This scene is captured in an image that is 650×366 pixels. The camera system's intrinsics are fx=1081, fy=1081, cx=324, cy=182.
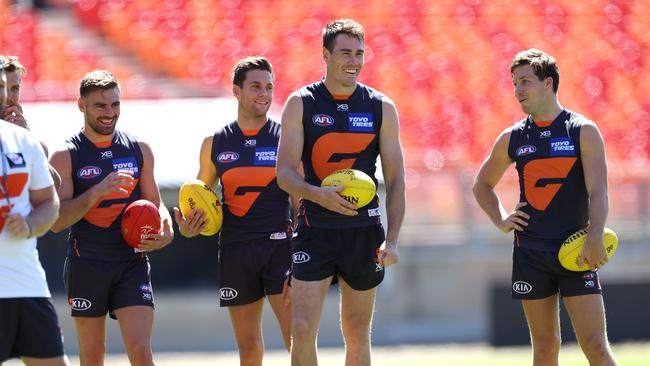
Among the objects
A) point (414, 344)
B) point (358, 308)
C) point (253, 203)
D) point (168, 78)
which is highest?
point (168, 78)

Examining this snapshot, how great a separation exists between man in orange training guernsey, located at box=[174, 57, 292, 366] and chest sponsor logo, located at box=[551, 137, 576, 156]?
74.3 inches

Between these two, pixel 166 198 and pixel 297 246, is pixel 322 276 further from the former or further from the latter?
pixel 166 198

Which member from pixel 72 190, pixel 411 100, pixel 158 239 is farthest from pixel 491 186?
pixel 411 100

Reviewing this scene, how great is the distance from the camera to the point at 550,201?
266 inches

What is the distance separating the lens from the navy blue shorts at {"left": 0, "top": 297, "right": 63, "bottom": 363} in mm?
5070

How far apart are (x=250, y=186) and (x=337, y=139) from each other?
1015 millimetres

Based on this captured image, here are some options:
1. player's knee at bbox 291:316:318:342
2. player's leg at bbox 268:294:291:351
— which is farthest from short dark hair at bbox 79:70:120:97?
player's knee at bbox 291:316:318:342

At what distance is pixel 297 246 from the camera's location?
6660mm

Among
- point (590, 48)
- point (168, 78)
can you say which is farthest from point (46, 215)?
point (590, 48)

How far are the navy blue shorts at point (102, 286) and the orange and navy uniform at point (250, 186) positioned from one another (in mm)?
801

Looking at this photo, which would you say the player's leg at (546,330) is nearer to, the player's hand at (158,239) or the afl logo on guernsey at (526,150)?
the afl logo on guernsey at (526,150)

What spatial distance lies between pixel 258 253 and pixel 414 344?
5.51 m

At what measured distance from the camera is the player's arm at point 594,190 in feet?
21.1

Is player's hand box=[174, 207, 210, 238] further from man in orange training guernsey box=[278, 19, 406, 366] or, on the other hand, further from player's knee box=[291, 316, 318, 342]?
player's knee box=[291, 316, 318, 342]
